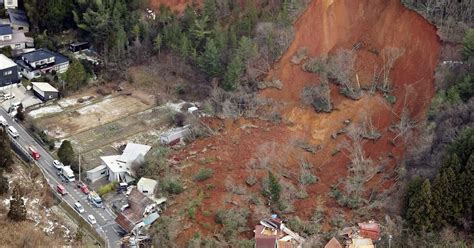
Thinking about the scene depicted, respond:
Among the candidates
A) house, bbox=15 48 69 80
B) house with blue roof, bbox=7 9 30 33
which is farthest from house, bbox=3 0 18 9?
house, bbox=15 48 69 80

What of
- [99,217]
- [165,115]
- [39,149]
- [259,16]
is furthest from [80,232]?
[259,16]

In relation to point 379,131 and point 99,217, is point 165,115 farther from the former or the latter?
point 379,131

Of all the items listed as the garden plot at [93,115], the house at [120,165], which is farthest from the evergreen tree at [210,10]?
the house at [120,165]


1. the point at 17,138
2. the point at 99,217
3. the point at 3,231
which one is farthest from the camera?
the point at 17,138

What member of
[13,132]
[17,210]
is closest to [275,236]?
[17,210]

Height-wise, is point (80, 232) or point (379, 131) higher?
point (379, 131)

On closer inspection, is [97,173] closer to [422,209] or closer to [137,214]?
[137,214]

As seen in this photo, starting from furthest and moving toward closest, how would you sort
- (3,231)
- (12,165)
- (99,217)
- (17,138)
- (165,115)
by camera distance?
1. (165,115)
2. (17,138)
3. (12,165)
4. (99,217)
5. (3,231)
